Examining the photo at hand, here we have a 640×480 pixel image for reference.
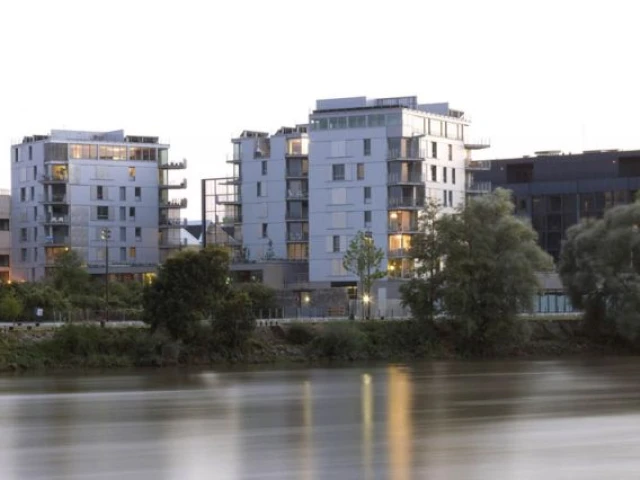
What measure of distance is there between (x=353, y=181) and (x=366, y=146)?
396 cm

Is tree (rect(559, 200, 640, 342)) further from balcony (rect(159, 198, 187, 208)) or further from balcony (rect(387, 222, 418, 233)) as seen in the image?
balcony (rect(159, 198, 187, 208))

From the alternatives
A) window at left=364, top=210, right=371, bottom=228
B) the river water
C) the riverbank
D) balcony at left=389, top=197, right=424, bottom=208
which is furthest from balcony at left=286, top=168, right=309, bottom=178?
the river water

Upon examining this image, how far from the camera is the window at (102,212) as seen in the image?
181625 mm

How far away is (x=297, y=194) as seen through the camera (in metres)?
166

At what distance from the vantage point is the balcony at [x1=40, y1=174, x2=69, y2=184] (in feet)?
586

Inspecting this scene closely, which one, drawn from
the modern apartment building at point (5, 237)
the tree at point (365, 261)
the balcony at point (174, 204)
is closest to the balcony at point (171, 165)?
the balcony at point (174, 204)

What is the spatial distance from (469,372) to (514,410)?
29.9 meters

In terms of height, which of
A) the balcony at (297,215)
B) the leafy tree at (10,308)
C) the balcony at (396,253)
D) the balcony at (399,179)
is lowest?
the leafy tree at (10,308)

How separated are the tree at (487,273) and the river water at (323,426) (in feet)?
73.6

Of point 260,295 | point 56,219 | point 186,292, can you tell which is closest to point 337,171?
point 260,295

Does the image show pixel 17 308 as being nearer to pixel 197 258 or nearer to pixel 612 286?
pixel 197 258

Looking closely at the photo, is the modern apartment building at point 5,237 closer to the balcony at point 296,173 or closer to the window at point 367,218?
the balcony at point 296,173

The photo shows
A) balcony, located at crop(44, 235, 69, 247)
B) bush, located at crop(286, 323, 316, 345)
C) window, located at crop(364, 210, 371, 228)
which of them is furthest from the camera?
balcony, located at crop(44, 235, 69, 247)

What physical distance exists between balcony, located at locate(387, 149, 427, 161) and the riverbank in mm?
34610
